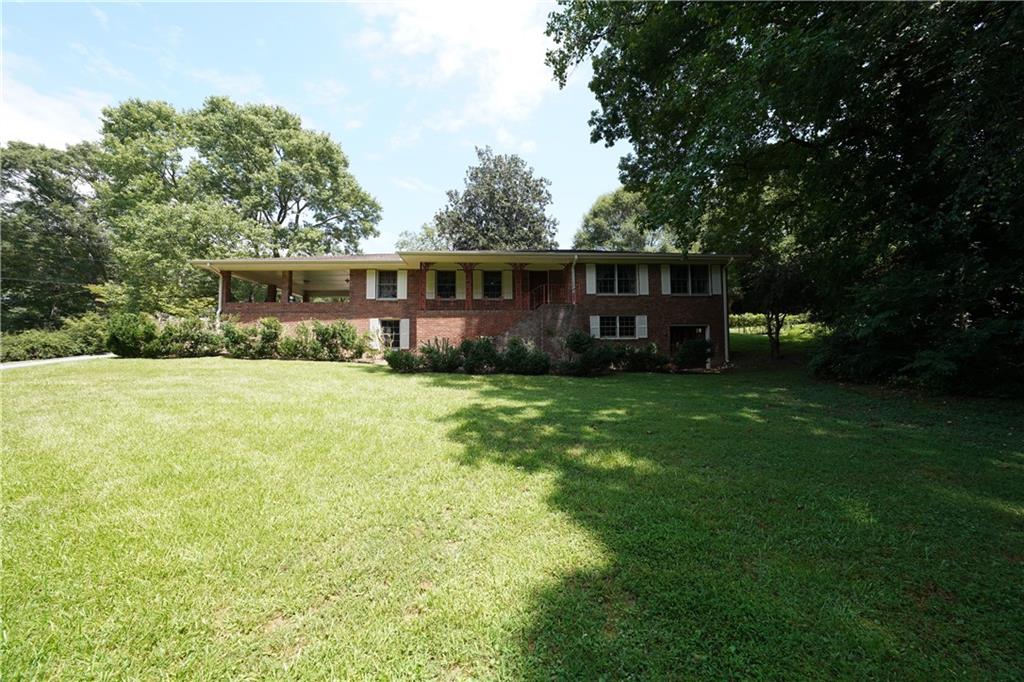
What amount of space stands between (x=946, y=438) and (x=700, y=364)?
9916 millimetres

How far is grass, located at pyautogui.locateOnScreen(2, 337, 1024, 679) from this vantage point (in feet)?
6.07

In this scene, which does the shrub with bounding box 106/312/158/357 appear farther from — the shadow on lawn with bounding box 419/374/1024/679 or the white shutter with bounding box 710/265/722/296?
the white shutter with bounding box 710/265/722/296

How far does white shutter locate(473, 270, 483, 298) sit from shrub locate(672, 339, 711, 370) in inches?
362

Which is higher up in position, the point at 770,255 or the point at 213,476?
the point at 770,255

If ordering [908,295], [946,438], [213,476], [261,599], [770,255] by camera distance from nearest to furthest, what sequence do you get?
[261,599]
[213,476]
[946,438]
[908,295]
[770,255]

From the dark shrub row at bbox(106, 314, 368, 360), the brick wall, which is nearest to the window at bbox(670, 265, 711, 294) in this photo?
the brick wall

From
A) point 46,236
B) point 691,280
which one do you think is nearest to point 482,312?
point 691,280

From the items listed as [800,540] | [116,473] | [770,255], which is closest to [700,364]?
[770,255]

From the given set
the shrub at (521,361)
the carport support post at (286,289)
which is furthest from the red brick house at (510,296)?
the shrub at (521,361)

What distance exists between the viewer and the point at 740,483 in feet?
12.5

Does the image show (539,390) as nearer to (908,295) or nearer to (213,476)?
(213,476)

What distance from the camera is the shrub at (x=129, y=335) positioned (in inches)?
541

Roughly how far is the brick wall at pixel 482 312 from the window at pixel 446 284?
1046 millimetres

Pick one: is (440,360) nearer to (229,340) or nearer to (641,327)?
(229,340)
